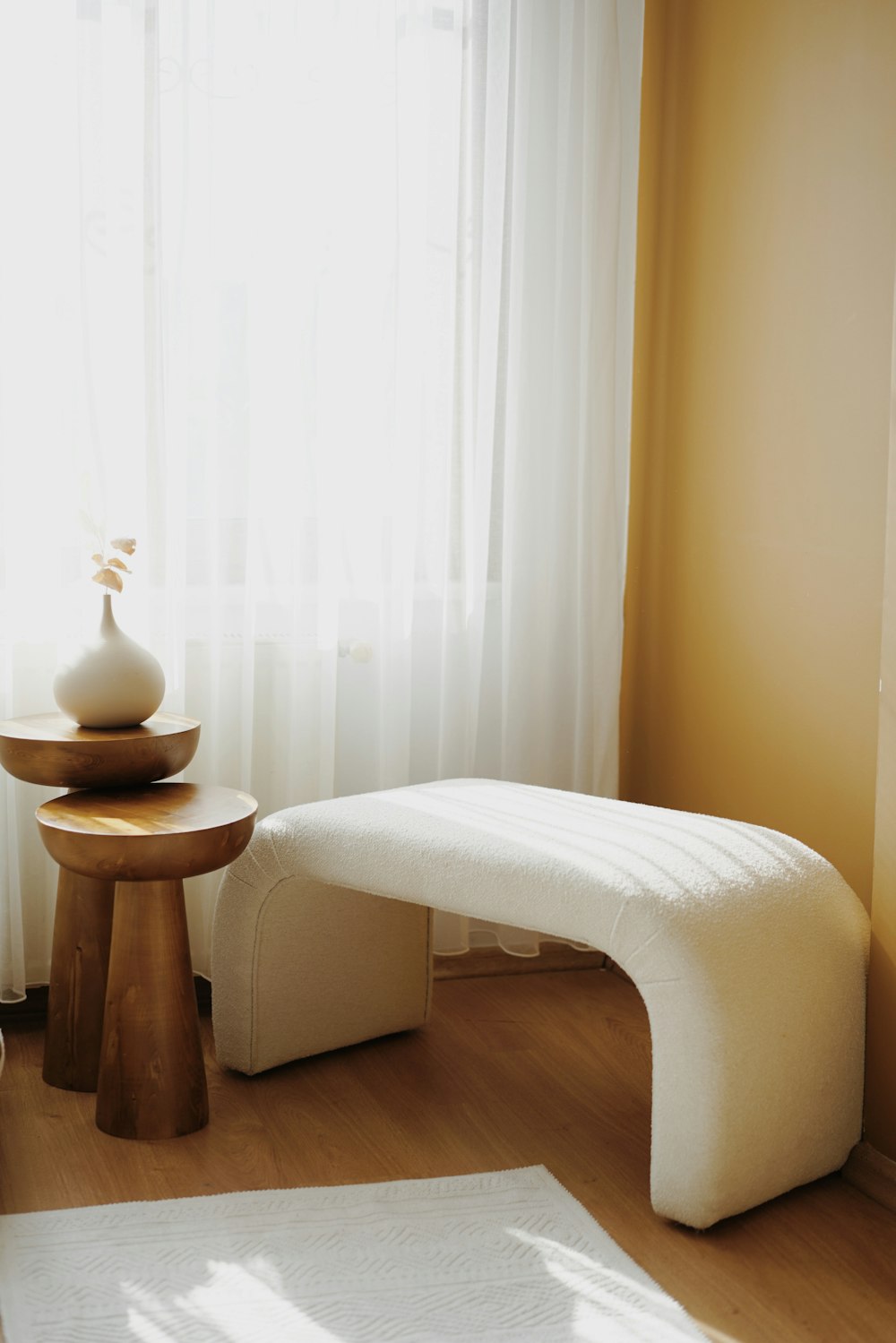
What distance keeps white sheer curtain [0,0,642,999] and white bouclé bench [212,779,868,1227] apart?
1.36 ft

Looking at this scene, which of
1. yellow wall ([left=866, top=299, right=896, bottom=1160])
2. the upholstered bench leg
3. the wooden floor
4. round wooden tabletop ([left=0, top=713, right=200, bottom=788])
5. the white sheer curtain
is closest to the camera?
the wooden floor

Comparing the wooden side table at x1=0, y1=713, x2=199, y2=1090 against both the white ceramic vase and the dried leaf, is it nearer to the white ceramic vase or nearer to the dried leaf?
the white ceramic vase

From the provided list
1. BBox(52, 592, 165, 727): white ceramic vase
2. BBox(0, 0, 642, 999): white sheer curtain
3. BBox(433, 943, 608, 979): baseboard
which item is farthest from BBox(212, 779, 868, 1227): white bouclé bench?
BBox(433, 943, 608, 979): baseboard

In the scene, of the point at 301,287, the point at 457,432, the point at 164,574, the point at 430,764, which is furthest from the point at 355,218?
the point at 430,764

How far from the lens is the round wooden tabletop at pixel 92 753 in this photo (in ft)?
7.48

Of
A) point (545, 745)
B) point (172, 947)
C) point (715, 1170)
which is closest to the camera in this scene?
point (715, 1170)

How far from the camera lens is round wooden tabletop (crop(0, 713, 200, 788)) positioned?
89.8 inches

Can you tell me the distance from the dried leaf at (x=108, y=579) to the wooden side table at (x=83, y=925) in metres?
0.26

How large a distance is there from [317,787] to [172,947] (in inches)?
26.9

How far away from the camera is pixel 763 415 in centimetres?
270

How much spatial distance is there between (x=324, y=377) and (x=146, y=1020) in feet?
4.39

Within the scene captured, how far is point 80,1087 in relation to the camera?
7.95 feet

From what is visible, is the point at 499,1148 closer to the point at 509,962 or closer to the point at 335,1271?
the point at 335,1271

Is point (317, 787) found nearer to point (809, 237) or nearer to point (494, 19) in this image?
point (809, 237)
